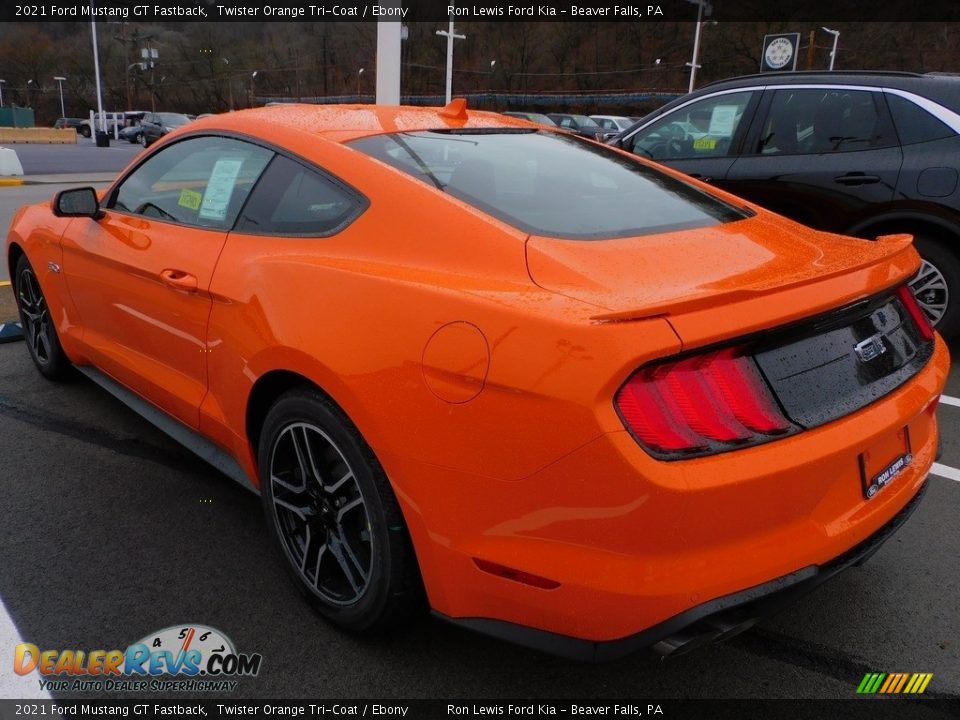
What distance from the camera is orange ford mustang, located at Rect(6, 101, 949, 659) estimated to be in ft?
5.25

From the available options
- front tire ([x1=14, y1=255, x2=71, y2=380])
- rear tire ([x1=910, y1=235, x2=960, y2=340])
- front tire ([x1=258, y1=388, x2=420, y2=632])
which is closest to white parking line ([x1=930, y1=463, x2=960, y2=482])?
rear tire ([x1=910, y1=235, x2=960, y2=340])

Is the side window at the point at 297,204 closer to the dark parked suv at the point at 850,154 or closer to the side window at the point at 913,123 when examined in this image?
A: the dark parked suv at the point at 850,154

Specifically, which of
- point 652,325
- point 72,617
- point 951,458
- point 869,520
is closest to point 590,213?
point 652,325

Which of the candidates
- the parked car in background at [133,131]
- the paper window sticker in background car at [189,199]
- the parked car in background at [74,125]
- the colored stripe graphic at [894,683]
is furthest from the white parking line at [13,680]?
the parked car in background at [74,125]

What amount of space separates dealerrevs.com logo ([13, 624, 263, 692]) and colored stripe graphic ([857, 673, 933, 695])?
1.66m

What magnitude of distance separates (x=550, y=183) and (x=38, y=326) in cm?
319

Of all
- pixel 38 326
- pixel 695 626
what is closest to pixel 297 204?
pixel 695 626

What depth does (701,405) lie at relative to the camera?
1.62 metres

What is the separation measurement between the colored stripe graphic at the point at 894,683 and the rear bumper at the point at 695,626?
49cm

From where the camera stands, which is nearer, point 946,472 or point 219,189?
point 219,189

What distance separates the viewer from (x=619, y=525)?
5.21 feet

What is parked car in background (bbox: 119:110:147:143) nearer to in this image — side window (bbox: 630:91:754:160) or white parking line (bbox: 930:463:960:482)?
side window (bbox: 630:91:754:160)

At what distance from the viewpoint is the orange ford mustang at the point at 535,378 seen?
5.25ft

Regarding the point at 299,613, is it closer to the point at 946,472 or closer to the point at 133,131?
the point at 946,472
